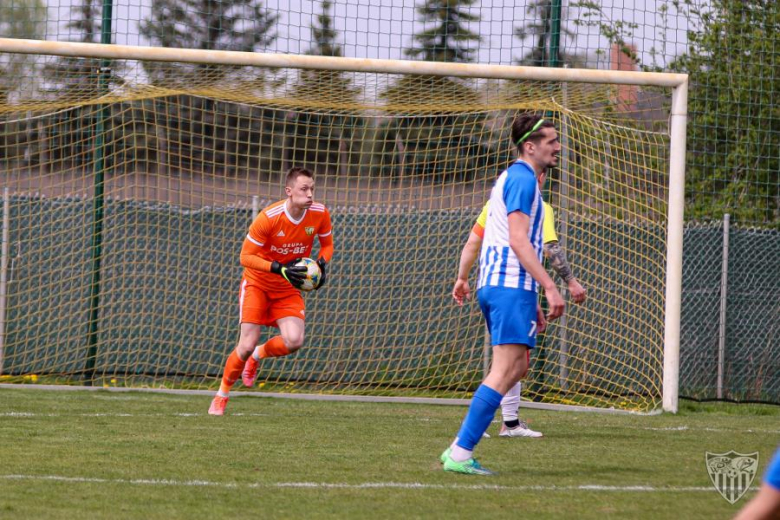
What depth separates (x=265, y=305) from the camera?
834 centimetres

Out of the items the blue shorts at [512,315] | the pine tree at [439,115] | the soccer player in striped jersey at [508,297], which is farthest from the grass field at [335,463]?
the pine tree at [439,115]

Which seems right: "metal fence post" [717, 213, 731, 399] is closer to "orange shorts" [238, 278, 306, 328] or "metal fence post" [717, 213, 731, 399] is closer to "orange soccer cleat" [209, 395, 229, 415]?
"orange shorts" [238, 278, 306, 328]

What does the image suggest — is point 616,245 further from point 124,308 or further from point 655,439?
point 124,308

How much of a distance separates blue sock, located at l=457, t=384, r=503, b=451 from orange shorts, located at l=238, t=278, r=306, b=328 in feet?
10.5

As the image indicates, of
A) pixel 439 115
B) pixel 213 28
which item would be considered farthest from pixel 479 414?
pixel 213 28

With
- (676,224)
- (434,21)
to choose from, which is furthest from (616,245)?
(434,21)

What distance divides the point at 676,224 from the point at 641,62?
3938 mm

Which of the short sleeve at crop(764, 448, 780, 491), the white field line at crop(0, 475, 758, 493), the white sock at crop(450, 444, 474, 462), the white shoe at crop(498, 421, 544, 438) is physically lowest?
the white shoe at crop(498, 421, 544, 438)

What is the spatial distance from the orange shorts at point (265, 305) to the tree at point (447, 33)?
3.73 meters

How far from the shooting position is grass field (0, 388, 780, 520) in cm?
449

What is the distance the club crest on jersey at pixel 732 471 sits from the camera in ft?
16.5

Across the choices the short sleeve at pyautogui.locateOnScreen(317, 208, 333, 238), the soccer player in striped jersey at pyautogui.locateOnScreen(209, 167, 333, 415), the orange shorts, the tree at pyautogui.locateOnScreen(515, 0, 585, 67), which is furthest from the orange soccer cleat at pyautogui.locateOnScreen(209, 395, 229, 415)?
the tree at pyautogui.locateOnScreen(515, 0, 585, 67)

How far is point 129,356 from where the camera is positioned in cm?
1138

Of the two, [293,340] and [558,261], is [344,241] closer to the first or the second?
[293,340]
